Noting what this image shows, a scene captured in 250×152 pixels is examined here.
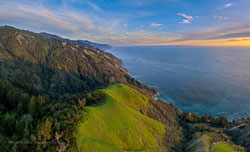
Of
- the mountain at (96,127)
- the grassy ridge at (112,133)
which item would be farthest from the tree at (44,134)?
the grassy ridge at (112,133)

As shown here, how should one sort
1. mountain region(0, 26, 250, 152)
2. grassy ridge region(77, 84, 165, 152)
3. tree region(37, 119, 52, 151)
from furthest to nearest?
1. grassy ridge region(77, 84, 165, 152)
2. mountain region(0, 26, 250, 152)
3. tree region(37, 119, 52, 151)

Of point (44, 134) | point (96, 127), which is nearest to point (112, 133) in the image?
point (96, 127)

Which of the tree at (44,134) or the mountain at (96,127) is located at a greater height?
the tree at (44,134)

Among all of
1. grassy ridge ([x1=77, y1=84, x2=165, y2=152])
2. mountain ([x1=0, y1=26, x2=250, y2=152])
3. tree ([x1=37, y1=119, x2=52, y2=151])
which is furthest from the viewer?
grassy ridge ([x1=77, y1=84, x2=165, y2=152])

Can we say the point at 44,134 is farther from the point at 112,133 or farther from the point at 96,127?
the point at 112,133

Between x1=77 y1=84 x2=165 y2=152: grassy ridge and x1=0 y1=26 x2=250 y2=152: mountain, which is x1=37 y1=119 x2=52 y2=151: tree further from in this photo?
x1=77 y1=84 x2=165 y2=152: grassy ridge

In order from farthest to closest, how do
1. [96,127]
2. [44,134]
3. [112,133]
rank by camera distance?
1. [112,133]
2. [96,127]
3. [44,134]

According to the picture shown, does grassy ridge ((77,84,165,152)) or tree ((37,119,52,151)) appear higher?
tree ((37,119,52,151))

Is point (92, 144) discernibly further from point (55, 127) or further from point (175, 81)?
point (175, 81)

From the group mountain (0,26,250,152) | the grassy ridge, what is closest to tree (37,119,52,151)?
mountain (0,26,250,152)

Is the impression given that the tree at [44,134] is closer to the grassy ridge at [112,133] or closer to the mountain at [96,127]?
the mountain at [96,127]

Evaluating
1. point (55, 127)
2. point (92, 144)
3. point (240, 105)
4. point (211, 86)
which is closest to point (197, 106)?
point (240, 105)

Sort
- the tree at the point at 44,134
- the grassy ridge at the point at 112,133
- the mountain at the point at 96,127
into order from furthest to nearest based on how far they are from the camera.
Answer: the grassy ridge at the point at 112,133
the mountain at the point at 96,127
the tree at the point at 44,134

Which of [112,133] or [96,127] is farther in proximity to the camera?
[112,133]
